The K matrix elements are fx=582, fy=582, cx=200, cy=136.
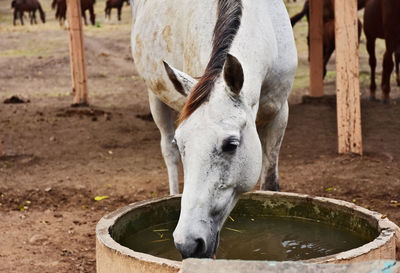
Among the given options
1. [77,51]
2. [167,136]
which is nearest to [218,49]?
[167,136]

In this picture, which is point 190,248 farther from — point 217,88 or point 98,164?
point 98,164

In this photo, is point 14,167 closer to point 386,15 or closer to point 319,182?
point 319,182

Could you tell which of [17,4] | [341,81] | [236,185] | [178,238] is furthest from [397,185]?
[17,4]

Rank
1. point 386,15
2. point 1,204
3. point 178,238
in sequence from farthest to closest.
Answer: point 386,15, point 1,204, point 178,238

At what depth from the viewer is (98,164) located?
6090mm

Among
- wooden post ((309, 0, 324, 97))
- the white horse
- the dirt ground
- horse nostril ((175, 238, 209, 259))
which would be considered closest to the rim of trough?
horse nostril ((175, 238, 209, 259))

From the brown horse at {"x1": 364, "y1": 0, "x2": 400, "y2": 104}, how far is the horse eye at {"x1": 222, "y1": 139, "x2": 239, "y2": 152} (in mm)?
6356

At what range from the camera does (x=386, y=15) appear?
7922 mm

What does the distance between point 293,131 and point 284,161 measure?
132 cm

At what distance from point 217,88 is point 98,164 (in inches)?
158

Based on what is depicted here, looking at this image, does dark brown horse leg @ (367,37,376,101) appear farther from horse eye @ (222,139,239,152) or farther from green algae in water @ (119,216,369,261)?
horse eye @ (222,139,239,152)

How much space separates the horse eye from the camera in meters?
2.16

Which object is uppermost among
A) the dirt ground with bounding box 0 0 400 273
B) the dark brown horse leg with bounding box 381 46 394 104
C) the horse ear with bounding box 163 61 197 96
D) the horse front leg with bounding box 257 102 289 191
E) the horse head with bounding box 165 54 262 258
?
the horse ear with bounding box 163 61 197 96

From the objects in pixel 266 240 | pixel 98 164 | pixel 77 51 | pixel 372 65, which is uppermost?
pixel 266 240
